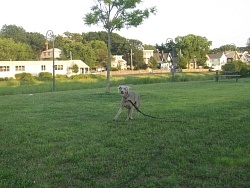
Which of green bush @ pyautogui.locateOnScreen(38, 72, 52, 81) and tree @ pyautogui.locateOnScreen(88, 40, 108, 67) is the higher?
tree @ pyautogui.locateOnScreen(88, 40, 108, 67)

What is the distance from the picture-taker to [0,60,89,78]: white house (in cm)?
5046

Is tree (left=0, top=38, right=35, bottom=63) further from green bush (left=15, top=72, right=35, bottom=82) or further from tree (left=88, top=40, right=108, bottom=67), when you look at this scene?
tree (left=88, top=40, right=108, bottom=67)

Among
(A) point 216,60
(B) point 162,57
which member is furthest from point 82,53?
(A) point 216,60

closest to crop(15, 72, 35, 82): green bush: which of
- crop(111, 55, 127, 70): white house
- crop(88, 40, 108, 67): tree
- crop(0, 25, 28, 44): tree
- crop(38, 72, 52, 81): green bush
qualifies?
crop(38, 72, 52, 81): green bush

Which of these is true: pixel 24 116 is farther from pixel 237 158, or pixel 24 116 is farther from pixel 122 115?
pixel 237 158

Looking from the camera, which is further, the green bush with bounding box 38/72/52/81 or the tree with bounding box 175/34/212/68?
the tree with bounding box 175/34/212/68

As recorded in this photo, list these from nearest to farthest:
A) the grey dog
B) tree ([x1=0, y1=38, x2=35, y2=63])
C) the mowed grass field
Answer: the mowed grass field
the grey dog
tree ([x1=0, y1=38, x2=35, y2=63])

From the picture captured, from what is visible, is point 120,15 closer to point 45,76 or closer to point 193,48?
point 45,76

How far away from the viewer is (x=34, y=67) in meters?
53.7

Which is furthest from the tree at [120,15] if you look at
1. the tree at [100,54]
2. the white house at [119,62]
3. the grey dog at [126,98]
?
the white house at [119,62]

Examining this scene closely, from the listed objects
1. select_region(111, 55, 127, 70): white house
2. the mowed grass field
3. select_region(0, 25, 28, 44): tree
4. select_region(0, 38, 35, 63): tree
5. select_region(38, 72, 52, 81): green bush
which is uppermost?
select_region(0, 25, 28, 44): tree

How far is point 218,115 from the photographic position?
793 cm

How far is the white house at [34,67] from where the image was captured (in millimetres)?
50456

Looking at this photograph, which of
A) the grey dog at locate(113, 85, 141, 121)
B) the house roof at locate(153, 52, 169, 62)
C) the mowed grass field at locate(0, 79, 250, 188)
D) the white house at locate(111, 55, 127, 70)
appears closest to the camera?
the mowed grass field at locate(0, 79, 250, 188)
